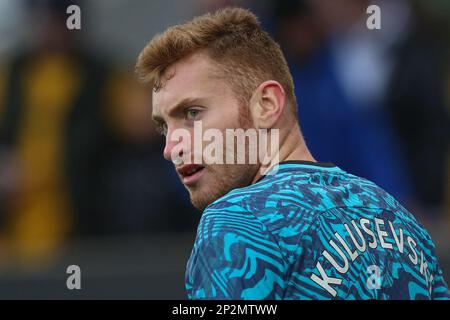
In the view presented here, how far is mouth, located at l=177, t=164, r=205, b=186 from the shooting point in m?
3.17

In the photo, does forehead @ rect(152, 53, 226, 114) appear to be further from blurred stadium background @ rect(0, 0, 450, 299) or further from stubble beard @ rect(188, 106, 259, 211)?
blurred stadium background @ rect(0, 0, 450, 299)

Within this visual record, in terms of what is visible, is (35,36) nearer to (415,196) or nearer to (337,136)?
(337,136)

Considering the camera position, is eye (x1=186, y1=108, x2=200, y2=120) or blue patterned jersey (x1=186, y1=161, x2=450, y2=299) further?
eye (x1=186, y1=108, x2=200, y2=120)

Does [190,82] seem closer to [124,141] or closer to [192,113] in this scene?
[192,113]

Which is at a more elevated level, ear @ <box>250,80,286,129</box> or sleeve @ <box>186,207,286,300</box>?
ear @ <box>250,80,286,129</box>

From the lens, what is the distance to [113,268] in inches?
280

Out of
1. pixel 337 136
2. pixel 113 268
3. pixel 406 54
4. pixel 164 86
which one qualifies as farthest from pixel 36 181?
pixel 164 86

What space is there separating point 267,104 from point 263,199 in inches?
19.7

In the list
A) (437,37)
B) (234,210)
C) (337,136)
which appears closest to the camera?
(234,210)

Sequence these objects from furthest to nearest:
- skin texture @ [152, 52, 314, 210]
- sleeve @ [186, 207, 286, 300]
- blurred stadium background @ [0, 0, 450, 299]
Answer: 1. blurred stadium background @ [0, 0, 450, 299]
2. skin texture @ [152, 52, 314, 210]
3. sleeve @ [186, 207, 286, 300]

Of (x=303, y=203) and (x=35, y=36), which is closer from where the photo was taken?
(x=303, y=203)

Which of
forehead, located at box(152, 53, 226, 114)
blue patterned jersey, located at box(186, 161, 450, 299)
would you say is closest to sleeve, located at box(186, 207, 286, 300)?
blue patterned jersey, located at box(186, 161, 450, 299)

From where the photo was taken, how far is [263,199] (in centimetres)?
275

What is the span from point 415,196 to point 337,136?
2.99 ft
